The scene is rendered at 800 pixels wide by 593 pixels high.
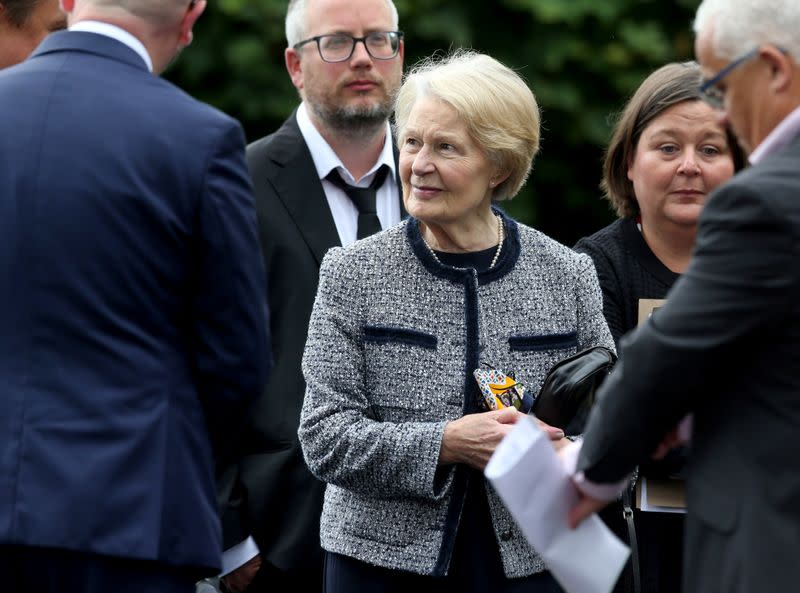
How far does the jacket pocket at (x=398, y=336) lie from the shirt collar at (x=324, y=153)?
1.22 metres

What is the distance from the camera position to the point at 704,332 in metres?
2.74

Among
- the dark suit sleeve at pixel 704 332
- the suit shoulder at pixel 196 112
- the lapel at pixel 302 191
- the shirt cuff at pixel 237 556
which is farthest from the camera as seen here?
the lapel at pixel 302 191

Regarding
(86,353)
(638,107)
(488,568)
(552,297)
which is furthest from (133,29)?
(638,107)

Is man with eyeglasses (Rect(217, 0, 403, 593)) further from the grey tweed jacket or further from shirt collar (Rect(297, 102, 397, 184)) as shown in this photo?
the grey tweed jacket

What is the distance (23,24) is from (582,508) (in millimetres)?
2236

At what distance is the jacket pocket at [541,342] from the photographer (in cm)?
398

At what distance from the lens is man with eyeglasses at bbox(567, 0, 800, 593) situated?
270 centimetres

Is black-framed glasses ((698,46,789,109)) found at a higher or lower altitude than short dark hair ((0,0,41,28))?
lower

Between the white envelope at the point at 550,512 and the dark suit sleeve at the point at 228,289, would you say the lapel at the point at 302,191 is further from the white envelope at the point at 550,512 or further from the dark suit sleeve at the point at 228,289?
the white envelope at the point at 550,512

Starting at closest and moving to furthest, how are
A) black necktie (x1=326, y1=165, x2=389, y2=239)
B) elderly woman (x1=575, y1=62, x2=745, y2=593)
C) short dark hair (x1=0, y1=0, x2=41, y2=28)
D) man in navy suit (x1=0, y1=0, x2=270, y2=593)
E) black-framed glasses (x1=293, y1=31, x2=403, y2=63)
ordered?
man in navy suit (x1=0, y1=0, x2=270, y2=593) < short dark hair (x1=0, y1=0, x2=41, y2=28) < elderly woman (x1=575, y1=62, x2=745, y2=593) < black necktie (x1=326, y1=165, x2=389, y2=239) < black-framed glasses (x1=293, y1=31, x2=403, y2=63)

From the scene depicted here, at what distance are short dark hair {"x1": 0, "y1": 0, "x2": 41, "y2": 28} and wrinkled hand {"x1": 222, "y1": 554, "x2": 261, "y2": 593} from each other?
1.72 meters

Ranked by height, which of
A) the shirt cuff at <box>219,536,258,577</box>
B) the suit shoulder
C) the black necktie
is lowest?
the shirt cuff at <box>219,536,258,577</box>

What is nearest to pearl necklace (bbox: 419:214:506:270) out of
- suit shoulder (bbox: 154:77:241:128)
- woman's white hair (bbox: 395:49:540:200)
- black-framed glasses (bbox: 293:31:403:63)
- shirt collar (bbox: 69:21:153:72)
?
woman's white hair (bbox: 395:49:540:200)

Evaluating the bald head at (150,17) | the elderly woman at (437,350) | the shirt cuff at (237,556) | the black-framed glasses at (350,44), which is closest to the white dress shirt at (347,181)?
the black-framed glasses at (350,44)
